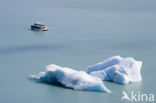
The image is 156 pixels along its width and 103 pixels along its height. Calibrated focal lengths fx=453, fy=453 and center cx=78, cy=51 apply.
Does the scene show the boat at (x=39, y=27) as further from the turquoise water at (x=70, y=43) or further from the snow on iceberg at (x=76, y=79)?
the snow on iceberg at (x=76, y=79)

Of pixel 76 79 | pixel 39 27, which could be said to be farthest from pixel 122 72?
pixel 39 27

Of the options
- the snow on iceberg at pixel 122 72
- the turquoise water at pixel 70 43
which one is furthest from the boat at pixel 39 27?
the snow on iceberg at pixel 122 72

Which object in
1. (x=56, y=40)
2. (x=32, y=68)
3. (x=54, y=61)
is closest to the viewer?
(x=32, y=68)

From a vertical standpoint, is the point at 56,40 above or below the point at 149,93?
above

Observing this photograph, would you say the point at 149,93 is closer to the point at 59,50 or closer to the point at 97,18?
the point at 59,50

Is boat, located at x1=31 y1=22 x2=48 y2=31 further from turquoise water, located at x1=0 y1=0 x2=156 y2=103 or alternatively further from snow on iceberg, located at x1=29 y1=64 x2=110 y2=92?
snow on iceberg, located at x1=29 y1=64 x2=110 y2=92

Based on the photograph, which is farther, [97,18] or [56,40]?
[97,18]

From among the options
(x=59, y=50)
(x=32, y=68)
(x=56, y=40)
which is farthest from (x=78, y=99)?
(x=56, y=40)

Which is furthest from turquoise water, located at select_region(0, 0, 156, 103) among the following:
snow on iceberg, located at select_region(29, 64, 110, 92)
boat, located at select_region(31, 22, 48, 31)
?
boat, located at select_region(31, 22, 48, 31)

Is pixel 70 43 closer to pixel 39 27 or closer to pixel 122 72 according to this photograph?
pixel 39 27
